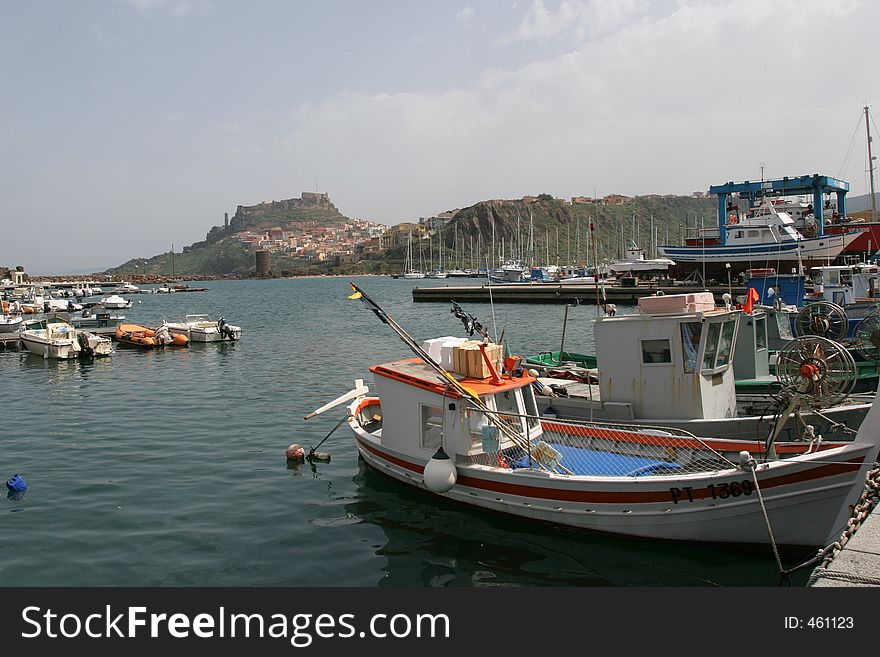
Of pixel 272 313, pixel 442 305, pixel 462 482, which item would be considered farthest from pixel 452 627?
pixel 442 305

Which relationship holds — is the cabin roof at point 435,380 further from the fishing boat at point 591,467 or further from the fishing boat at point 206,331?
the fishing boat at point 206,331

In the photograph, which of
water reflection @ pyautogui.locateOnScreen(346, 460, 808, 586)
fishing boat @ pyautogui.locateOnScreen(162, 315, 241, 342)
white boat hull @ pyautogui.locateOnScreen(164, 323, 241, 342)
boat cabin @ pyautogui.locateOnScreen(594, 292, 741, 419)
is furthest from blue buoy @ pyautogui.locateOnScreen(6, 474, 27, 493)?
white boat hull @ pyautogui.locateOnScreen(164, 323, 241, 342)

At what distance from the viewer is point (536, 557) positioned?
35.7 feet

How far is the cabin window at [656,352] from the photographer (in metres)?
14.0

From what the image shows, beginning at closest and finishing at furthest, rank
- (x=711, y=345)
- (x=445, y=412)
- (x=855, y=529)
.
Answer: (x=855, y=529) → (x=445, y=412) → (x=711, y=345)

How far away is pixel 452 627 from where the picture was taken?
726 cm

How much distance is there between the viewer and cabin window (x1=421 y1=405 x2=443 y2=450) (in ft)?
41.7

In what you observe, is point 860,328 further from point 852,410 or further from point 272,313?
point 272,313

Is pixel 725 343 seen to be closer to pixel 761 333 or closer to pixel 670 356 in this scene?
pixel 670 356

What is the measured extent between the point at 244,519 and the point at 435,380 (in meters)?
4.34

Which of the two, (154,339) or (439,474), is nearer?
(439,474)

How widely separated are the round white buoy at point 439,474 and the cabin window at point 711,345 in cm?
574

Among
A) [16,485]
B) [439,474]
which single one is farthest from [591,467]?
[16,485]
